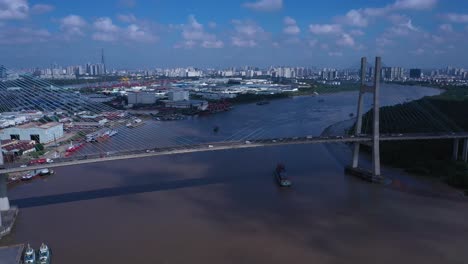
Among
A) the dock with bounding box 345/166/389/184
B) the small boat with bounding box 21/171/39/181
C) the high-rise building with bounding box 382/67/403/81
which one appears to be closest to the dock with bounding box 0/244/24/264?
the small boat with bounding box 21/171/39/181

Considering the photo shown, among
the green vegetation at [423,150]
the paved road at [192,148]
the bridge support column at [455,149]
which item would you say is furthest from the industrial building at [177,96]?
the bridge support column at [455,149]

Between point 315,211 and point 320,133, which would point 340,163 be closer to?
point 315,211

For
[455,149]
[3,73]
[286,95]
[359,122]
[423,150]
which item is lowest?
[423,150]

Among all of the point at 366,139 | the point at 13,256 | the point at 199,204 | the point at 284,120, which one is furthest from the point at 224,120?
the point at 13,256

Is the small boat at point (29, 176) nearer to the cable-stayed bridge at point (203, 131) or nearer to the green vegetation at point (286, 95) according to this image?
the cable-stayed bridge at point (203, 131)

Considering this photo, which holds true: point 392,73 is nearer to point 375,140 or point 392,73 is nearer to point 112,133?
point 112,133

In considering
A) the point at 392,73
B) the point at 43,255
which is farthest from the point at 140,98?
the point at 392,73
